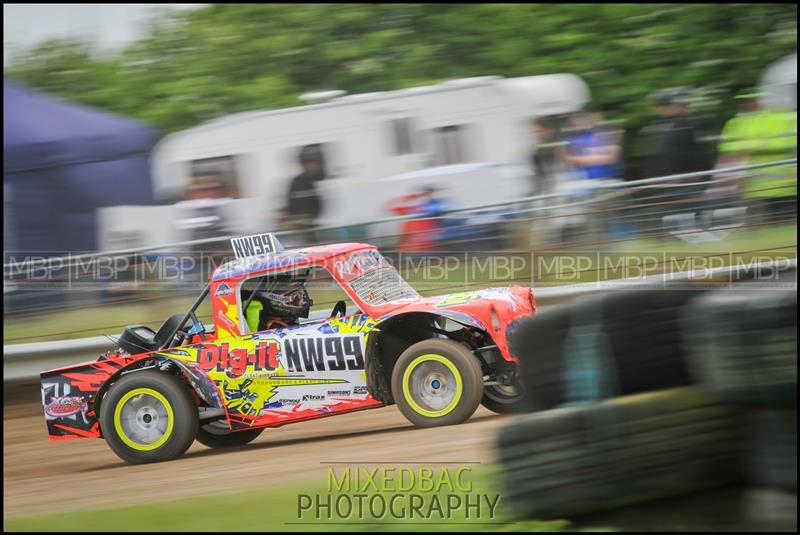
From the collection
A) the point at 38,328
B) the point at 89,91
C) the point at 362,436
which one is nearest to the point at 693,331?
the point at 362,436

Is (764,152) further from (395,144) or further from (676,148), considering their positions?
(395,144)

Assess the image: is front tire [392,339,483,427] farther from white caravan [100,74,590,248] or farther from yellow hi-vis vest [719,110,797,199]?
white caravan [100,74,590,248]

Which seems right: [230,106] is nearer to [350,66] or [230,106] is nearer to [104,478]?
[350,66]

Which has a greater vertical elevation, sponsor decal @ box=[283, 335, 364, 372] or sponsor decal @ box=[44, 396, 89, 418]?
sponsor decal @ box=[283, 335, 364, 372]

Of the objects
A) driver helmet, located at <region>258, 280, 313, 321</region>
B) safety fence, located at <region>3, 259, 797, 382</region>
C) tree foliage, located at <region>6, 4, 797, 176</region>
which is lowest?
safety fence, located at <region>3, 259, 797, 382</region>

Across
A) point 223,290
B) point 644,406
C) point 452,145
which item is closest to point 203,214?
point 452,145

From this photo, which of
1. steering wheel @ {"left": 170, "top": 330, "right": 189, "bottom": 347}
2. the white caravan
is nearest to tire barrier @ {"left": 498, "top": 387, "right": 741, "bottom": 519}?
steering wheel @ {"left": 170, "top": 330, "right": 189, "bottom": 347}

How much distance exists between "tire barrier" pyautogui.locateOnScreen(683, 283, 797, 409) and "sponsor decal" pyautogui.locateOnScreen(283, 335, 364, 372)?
3298 mm

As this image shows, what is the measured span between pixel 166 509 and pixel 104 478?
199 centimetres

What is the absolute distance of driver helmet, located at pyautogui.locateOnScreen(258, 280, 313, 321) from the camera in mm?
7898

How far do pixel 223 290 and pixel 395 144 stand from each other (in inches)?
214

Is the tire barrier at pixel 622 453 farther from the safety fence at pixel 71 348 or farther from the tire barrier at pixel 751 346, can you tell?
the safety fence at pixel 71 348

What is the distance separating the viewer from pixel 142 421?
7746 mm

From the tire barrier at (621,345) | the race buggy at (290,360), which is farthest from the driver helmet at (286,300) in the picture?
the tire barrier at (621,345)
